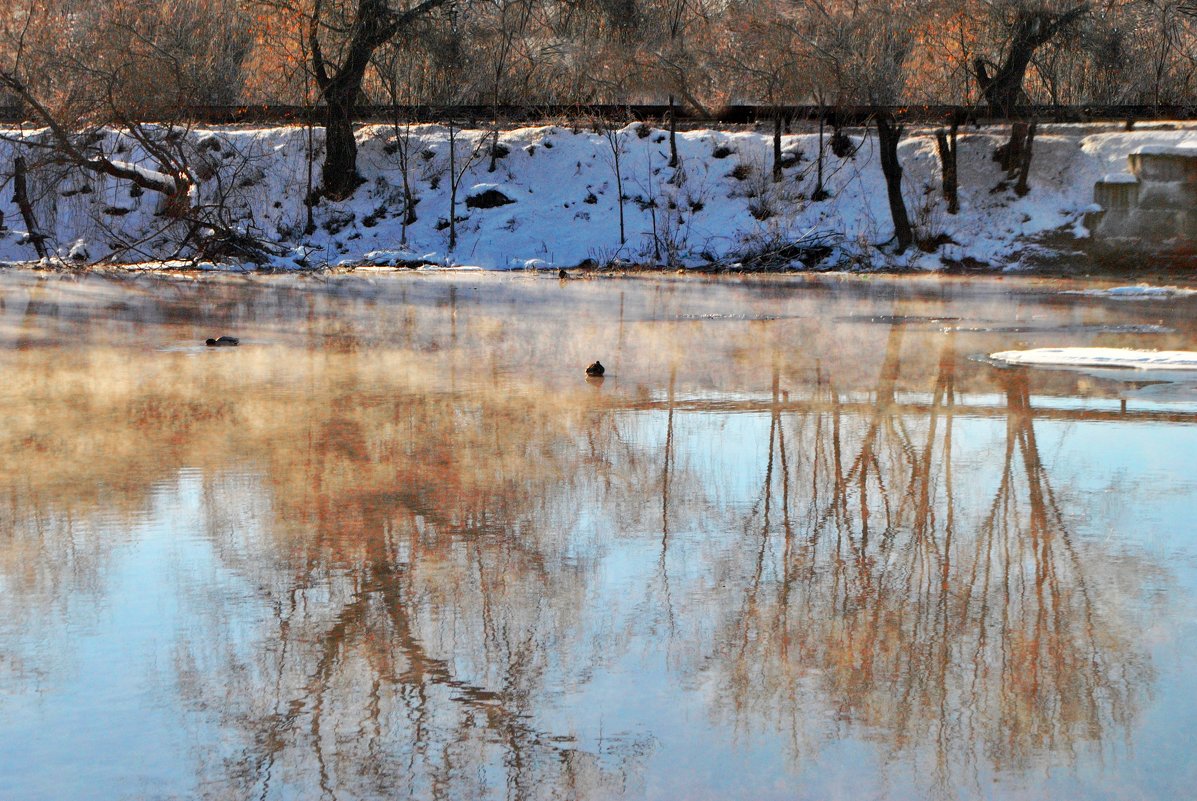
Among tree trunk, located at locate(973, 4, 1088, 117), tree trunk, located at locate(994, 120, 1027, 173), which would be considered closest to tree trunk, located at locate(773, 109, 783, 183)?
tree trunk, located at locate(973, 4, 1088, 117)

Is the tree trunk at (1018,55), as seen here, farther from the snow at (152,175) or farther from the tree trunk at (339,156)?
the snow at (152,175)

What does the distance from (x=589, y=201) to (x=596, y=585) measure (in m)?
24.4

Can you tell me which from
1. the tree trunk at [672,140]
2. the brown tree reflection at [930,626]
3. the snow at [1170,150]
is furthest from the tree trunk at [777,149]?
the brown tree reflection at [930,626]

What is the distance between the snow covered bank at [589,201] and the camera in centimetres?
2573

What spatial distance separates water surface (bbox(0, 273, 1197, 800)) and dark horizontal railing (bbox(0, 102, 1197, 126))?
762 inches

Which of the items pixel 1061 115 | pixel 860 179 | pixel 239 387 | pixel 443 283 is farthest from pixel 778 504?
pixel 1061 115

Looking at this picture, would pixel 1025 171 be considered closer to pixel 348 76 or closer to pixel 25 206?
pixel 348 76

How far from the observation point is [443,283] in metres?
21.0

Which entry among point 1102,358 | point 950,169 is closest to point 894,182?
point 950,169

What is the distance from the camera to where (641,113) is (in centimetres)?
3128

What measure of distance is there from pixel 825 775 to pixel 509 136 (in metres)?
28.7

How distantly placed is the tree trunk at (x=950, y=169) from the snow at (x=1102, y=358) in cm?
1661

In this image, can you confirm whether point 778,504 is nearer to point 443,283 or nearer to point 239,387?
point 239,387

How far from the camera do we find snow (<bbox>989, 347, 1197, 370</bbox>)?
969 cm
